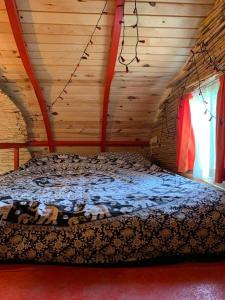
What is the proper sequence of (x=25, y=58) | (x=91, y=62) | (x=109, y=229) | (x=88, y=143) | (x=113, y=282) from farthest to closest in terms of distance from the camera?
(x=88, y=143) < (x=91, y=62) < (x=25, y=58) < (x=109, y=229) < (x=113, y=282)

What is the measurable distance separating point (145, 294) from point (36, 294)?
525 millimetres

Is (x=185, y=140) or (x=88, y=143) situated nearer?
(x=185, y=140)

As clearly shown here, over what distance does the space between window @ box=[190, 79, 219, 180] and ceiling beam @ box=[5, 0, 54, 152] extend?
6.12 ft

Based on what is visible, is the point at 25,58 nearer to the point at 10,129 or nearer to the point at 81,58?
the point at 81,58

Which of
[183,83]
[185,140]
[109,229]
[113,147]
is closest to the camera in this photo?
[109,229]

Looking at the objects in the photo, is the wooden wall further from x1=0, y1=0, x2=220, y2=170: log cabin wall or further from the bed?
the bed

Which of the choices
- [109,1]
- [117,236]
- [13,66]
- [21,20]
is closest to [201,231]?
[117,236]

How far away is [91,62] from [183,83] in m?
1.16

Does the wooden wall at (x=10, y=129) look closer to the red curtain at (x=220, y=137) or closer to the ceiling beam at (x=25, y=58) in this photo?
the ceiling beam at (x=25, y=58)

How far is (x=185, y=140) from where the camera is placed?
3111 mm

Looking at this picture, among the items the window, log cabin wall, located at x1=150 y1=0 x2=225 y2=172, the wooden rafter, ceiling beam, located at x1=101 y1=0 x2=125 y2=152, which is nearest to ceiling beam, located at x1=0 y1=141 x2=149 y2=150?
the wooden rafter

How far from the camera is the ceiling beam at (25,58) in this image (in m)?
2.32

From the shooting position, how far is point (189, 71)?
129 inches

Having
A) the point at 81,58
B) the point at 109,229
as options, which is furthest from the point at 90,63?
the point at 109,229
